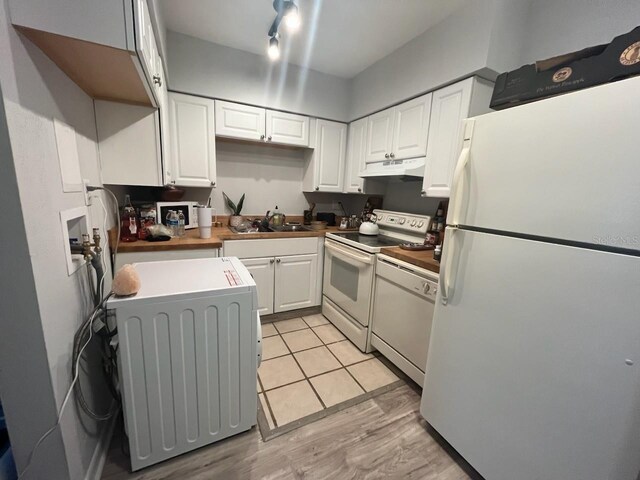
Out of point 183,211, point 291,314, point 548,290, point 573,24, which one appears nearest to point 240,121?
point 183,211

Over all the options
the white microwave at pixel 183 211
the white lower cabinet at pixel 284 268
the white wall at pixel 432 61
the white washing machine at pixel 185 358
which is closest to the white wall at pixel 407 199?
the white wall at pixel 432 61

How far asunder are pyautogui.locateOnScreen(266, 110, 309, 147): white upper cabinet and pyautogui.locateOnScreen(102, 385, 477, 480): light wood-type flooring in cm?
234

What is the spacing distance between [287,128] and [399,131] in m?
1.09

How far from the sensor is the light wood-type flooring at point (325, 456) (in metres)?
1.17

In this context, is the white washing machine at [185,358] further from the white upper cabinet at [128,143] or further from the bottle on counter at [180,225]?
the bottle on counter at [180,225]

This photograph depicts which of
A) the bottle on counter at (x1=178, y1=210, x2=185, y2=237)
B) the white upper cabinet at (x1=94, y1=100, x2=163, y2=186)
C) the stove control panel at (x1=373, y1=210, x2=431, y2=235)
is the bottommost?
the bottle on counter at (x1=178, y1=210, x2=185, y2=237)

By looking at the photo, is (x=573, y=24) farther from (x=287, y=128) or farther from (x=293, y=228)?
(x=293, y=228)

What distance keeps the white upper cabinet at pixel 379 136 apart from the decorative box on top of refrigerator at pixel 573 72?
111 cm

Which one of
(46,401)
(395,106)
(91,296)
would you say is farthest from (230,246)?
(395,106)

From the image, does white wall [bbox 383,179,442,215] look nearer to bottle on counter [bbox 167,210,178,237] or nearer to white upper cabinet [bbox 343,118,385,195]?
white upper cabinet [bbox 343,118,385,195]

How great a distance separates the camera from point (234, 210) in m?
2.67

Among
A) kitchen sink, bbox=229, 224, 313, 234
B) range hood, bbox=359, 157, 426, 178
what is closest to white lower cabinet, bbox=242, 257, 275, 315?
kitchen sink, bbox=229, 224, 313, 234

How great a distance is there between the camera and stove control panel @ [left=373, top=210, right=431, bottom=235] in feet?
7.06

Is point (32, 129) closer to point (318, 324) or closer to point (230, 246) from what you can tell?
point (230, 246)
